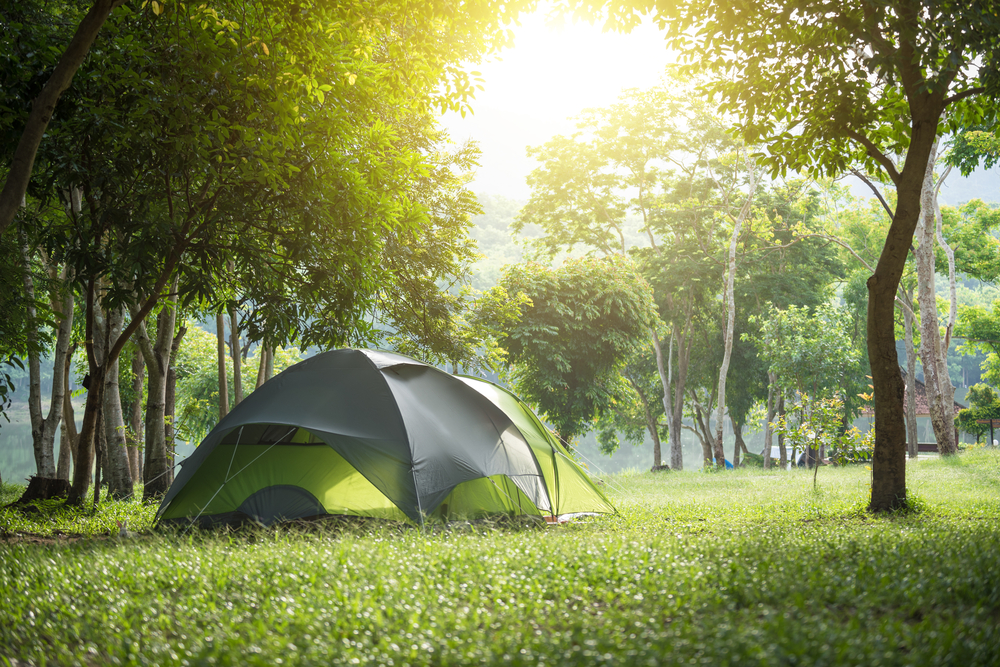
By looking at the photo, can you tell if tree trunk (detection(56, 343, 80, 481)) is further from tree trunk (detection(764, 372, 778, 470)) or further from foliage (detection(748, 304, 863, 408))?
tree trunk (detection(764, 372, 778, 470))

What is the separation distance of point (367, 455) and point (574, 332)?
13.7 m

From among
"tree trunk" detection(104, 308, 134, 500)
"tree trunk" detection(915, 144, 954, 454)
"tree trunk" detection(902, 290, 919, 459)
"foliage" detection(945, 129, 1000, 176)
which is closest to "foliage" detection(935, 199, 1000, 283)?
"tree trunk" detection(902, 290, 919, 459)

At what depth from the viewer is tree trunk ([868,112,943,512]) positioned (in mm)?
7539

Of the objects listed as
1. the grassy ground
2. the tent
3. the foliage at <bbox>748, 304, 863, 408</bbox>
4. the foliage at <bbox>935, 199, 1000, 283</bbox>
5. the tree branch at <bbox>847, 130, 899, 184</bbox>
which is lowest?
the grassy ground

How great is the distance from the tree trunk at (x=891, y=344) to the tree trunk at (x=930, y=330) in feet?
36.6

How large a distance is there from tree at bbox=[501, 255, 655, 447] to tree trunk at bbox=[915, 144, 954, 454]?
24.9 feet

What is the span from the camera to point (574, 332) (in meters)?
20.5

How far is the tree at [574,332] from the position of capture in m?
19.7

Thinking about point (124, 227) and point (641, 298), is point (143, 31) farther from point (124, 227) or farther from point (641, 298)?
point (641, 298)

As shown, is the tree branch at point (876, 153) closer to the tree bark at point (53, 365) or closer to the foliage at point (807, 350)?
the tree bark at point (53, 365)

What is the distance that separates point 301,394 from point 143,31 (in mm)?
4812

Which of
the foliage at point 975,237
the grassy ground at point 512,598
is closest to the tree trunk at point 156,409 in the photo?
the grassy ground at point 512,598

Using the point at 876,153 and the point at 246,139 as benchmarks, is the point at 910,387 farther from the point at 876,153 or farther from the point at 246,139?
the point at 246,139

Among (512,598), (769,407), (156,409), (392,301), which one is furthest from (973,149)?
(156,409)
